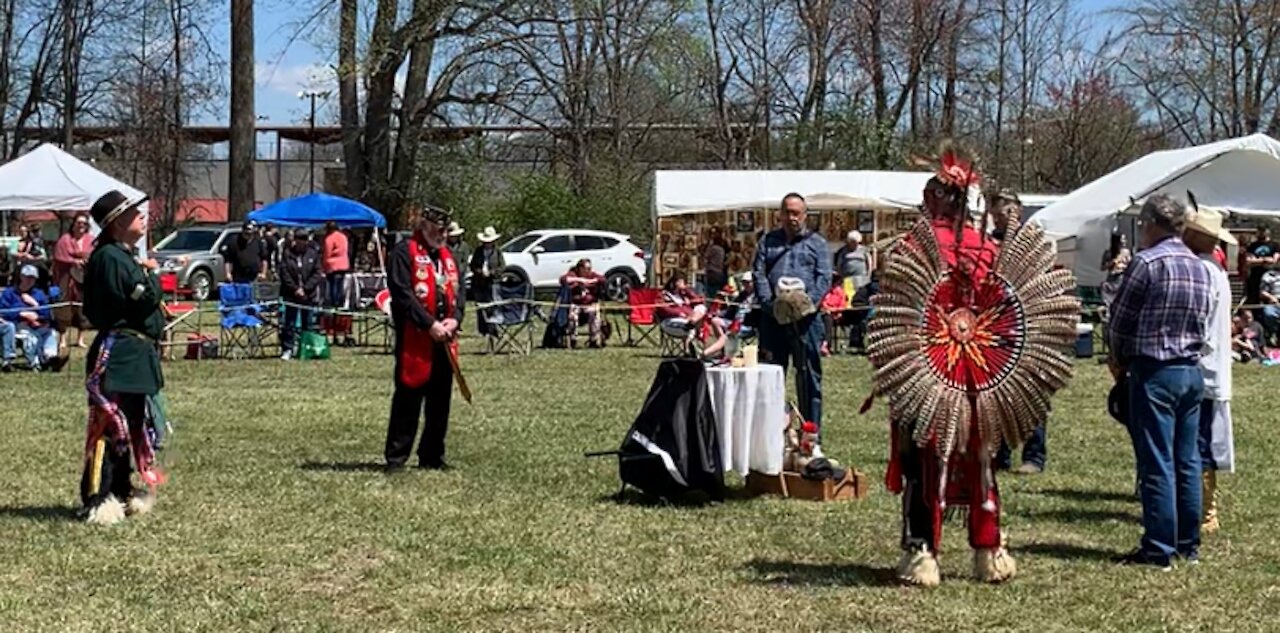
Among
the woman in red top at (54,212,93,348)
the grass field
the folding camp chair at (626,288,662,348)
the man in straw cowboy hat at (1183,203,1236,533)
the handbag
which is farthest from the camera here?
the folding camp chair at (626,288,662,348)

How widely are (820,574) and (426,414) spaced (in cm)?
336

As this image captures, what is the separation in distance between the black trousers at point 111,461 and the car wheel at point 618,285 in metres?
20.3

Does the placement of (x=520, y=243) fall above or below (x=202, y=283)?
above

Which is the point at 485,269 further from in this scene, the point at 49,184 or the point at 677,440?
the point at 677,440

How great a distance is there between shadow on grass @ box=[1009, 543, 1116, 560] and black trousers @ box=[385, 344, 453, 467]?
3463 millimetres

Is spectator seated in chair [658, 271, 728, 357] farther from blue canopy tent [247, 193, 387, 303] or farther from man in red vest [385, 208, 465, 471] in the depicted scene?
blue canopy tent [247, 193, 387, 303]

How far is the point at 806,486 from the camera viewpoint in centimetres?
809

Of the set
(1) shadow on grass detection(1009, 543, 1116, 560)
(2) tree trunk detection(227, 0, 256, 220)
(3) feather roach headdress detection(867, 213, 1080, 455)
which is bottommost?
(1) shadow on grass detection(1009, 543, 1116, 560)

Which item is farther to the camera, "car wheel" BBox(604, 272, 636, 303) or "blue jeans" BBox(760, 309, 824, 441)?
"car wheel" BBox(604, 272, 636, 303)

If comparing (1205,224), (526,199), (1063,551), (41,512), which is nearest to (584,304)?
(41,512)

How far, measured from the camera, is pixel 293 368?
15.9 meters

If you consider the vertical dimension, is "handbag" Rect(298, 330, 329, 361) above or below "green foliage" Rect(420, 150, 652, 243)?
below

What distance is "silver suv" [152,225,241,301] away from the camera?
27984 millimetres

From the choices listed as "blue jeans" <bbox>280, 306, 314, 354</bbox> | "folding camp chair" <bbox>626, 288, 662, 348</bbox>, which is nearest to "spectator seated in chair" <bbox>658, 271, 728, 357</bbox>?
"folding camp chair" <bbox>626, 288, 662, 348</bbox>
